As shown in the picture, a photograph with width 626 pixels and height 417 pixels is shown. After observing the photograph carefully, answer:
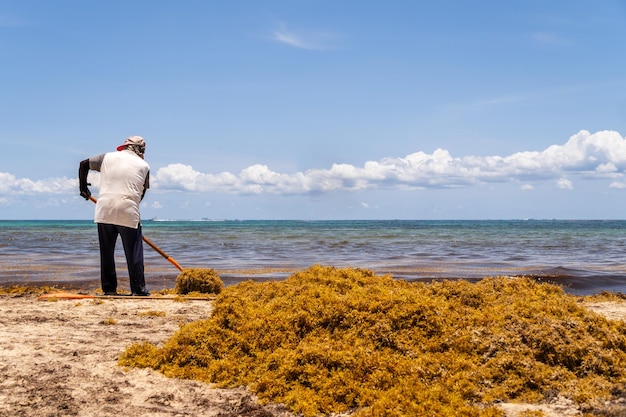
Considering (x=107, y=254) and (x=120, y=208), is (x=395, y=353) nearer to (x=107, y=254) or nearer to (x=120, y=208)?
(x=120, y=208)

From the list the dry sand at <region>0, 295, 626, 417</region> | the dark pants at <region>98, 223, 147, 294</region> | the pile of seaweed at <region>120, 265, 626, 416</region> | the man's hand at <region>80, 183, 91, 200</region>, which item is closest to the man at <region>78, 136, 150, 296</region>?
the dark pants at <region>98, 223, 147, 294</region>

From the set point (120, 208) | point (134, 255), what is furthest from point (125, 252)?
point (120, 208)

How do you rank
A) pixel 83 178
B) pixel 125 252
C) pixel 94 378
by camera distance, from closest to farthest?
pixel 94 378 → pixel 125 252 → pixel 83 178

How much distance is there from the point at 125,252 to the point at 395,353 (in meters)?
4.55

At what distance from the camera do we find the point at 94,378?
11.8 ft

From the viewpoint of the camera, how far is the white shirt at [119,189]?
22.8ft

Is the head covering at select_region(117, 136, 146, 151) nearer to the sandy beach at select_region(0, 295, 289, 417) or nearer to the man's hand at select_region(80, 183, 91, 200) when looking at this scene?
the man's hand at select_region(80, 183, 91, 200)

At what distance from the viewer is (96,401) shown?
3213 millimetres

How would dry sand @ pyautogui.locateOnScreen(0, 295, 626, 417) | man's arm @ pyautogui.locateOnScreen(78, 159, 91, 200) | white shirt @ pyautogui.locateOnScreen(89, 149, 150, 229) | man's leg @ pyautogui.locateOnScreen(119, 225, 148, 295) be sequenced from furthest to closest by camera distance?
man's arm @ pyautogui.locateOnScreen(78, 159, 91, 200) < man's leg @ pyautogui.locateOnScreen(119, 225, 148, 295) < white shirt @ pyautogui.locateOnScreen(89, 149, 150, 229) < dry sand @ pyautogui.locateOnScreen(0, 295, 626, 417)

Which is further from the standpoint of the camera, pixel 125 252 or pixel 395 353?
pixel 125 252

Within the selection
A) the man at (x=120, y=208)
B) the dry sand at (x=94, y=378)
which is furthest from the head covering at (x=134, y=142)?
the dry sand at (x=94, y=378)

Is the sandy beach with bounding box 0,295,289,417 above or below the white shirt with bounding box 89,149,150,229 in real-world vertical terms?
below

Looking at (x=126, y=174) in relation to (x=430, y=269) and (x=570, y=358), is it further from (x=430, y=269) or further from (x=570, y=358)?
(x=430, y=269)

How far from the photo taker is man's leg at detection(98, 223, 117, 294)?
23.1 ft
